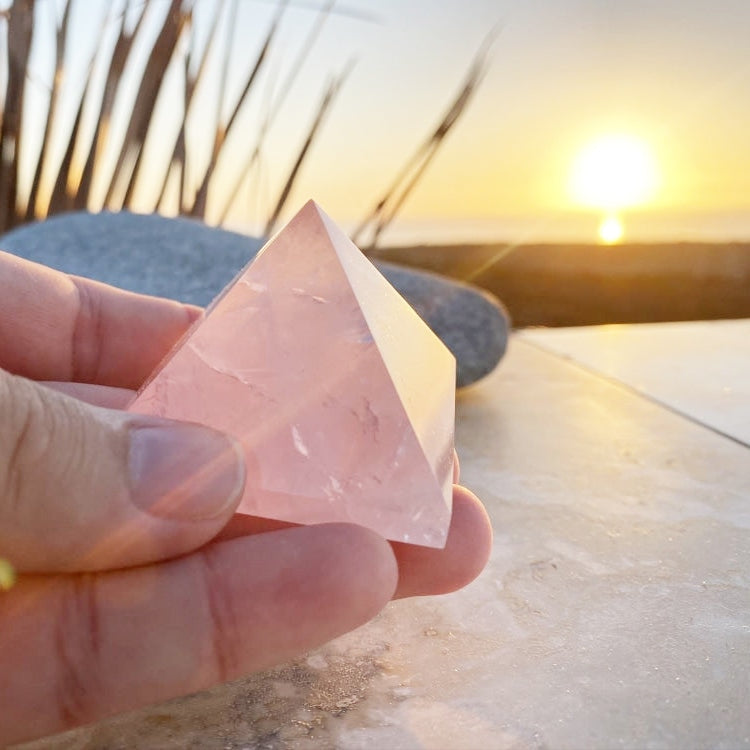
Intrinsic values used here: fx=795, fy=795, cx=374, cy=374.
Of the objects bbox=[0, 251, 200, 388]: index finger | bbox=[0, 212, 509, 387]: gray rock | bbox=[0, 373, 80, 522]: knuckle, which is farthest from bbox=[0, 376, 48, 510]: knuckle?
bbox=[0, 212, 509, 387]: gray rock

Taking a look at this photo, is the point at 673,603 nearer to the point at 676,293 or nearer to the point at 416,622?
the point at 416,622

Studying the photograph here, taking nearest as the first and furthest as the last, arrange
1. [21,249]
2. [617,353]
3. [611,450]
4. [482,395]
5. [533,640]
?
[533,640], [611,450], [482,395], [21,249], [617,353]

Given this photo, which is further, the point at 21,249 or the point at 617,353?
the point at 617,353

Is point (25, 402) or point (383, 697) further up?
point (25, 402)

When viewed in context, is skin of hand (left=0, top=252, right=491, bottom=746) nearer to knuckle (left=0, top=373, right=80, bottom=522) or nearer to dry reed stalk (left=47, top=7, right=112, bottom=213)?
knuckle (left=0, top=373, right=80, bottom=522)

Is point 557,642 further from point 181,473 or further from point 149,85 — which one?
point 149,85

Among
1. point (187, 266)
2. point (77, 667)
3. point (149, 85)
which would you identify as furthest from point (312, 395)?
point (149, 85)

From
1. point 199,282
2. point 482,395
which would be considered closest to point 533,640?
point 482,395

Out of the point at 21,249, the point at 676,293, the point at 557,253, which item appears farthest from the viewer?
the point at 557,253
